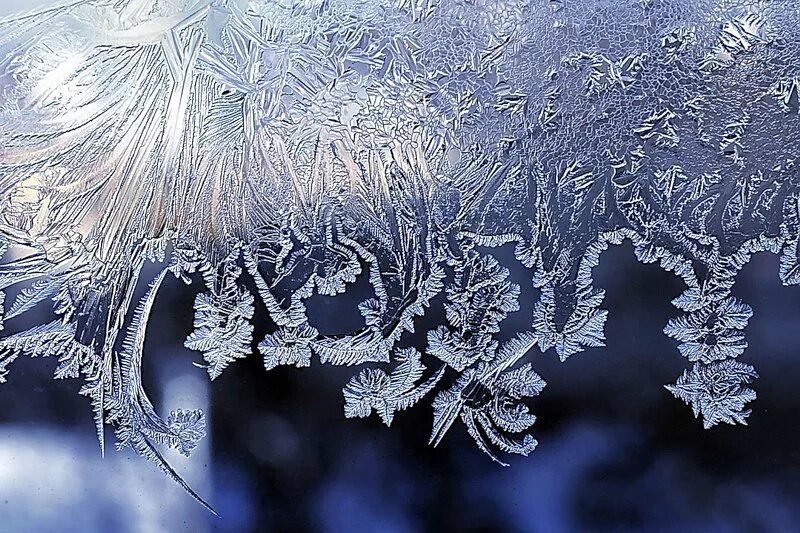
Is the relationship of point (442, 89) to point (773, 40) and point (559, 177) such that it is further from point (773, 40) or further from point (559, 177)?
point (773, 40)

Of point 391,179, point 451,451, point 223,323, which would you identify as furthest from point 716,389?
point 223,323

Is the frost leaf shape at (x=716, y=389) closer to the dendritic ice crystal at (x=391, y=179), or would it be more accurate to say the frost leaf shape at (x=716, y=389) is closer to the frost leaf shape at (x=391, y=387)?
the dendritic ice crystal at (x=391, y=179)

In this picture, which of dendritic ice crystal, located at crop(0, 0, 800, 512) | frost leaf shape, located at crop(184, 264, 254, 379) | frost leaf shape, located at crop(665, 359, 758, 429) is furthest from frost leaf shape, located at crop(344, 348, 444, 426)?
frost leaf shape, located at crop(665, 359, 758, 429)

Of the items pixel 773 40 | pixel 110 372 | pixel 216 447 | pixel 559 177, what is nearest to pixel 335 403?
pixel 216 447

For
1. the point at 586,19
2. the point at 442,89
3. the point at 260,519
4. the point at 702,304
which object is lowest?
the point at 260,519

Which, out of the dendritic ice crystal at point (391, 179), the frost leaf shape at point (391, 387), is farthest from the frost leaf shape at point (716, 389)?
the frost leaf shape at point (391, 387)

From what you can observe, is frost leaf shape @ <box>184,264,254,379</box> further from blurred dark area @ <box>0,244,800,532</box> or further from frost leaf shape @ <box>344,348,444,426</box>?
frost leaf shape @ <box>344,348,444,426</box>
